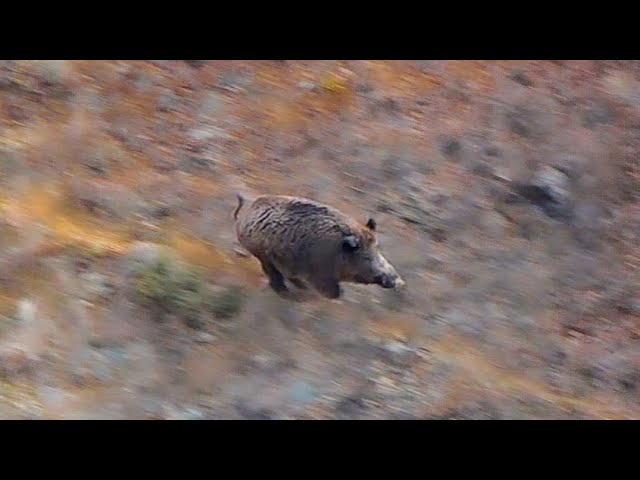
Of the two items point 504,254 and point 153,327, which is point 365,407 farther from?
point 504,254

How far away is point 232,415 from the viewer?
799cm

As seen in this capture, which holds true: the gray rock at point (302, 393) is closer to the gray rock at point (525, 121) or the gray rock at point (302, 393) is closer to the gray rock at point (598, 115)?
the gray rock at point (525, 121)

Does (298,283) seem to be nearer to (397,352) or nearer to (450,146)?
(397,352)

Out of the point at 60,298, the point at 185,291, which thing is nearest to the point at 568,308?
the point at 185,291

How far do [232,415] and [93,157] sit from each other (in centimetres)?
367

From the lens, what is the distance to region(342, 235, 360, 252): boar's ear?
8.72 meters

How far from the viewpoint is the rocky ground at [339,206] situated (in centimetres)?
834

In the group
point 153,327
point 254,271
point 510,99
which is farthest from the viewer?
point 510,99

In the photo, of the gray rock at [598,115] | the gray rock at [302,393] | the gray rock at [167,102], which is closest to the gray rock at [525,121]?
the gray rock at [598,115]

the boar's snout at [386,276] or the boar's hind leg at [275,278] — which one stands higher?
the boar's snout at [386,276]

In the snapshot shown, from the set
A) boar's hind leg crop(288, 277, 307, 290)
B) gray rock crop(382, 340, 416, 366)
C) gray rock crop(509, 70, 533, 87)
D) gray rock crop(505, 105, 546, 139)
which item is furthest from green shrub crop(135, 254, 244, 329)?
gray rock crop(509, 70, 533, 87)

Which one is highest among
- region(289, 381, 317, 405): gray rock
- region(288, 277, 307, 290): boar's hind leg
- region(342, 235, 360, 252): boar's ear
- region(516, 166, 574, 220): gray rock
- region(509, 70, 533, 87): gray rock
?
region(509, 70, 533, 87): gray rock

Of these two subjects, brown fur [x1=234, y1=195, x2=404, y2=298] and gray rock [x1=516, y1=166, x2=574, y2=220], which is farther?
gray rock [x1=516, y1=166, x2=574, y2=220]

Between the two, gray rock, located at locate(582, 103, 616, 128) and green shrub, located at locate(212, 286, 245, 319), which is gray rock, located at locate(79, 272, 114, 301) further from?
gray rock, located at locate(582, 103, 616, 128)
